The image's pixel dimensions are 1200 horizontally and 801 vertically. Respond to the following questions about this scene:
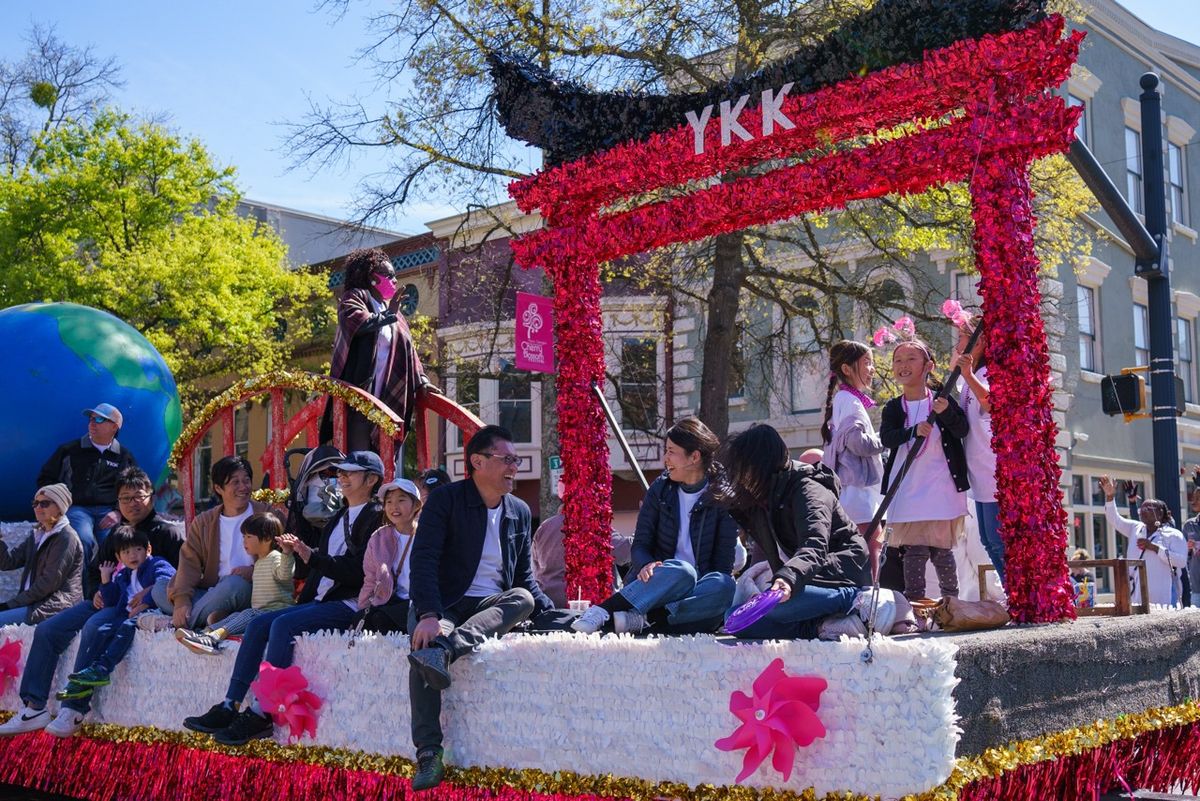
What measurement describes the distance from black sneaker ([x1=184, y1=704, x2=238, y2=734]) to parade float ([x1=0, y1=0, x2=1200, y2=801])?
9.0 inches

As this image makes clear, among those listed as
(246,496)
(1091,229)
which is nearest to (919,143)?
(246,496)

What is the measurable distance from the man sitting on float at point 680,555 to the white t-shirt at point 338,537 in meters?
1.88

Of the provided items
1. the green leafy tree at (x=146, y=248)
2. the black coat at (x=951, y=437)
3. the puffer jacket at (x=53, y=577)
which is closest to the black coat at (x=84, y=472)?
the puffer jacket at (x=53, y=577)

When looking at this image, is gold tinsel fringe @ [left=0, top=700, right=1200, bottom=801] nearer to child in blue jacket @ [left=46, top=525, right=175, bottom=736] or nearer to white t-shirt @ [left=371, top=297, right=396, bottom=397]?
child in blue jacket @ [left=46, top=525, right=175, bottom=736]

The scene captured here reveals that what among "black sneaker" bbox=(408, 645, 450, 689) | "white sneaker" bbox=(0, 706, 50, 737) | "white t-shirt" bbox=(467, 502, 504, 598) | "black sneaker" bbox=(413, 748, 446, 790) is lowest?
"white sneaker" bbox=(0, 706, 50, 737)

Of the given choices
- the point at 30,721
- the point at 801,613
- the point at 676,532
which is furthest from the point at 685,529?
the point at 30,721

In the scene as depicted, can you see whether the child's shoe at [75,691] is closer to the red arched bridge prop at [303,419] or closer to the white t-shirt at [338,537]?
the white t-shirt at [338,537]

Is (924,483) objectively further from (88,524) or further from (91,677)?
(88,524)

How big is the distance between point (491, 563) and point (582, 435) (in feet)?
8.05

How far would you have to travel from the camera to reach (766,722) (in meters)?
4.77

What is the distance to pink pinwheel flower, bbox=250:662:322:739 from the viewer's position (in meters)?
6.54

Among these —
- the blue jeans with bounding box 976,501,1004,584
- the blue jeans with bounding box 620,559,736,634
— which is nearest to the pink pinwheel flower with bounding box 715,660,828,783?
the blue jeans with bounding box 620,559,736,634

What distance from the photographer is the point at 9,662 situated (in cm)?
877

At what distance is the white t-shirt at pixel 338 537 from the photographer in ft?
24.1
